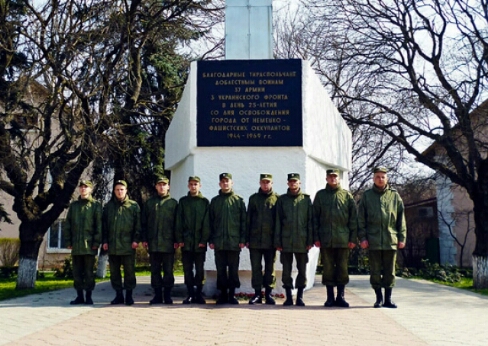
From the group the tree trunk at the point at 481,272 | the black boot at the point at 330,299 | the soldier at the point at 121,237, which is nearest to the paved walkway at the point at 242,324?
the black boot at the point at 330,299

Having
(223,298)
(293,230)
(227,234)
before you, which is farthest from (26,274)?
(293,230)

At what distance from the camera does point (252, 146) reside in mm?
8656

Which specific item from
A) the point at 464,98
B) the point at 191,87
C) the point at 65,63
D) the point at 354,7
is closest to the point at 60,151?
the point at 65,63

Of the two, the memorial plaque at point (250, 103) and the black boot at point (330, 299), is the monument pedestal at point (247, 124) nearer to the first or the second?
the memorial plaque at point (250, 103)

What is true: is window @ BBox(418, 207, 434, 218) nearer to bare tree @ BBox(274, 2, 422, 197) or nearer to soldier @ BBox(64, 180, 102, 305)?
bare tree @ BBox(274, 2, 422, 197)

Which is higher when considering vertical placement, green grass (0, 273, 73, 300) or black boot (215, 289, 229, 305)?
black boot (215, 289, 229, 305)

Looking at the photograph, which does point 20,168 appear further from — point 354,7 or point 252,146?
point 354,7

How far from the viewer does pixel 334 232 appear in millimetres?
7621

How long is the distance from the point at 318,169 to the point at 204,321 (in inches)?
164

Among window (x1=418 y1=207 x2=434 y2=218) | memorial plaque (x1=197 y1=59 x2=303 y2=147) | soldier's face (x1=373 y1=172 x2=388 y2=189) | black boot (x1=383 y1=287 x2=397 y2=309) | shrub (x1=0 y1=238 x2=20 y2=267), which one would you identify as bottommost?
black boot (x1=383 y1=287 x2=397 y2=309)

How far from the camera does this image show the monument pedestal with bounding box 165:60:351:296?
8633 millimetres

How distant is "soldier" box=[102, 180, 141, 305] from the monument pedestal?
120 centimetres

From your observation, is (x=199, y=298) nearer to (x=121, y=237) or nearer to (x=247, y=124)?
(x=121, y=237)

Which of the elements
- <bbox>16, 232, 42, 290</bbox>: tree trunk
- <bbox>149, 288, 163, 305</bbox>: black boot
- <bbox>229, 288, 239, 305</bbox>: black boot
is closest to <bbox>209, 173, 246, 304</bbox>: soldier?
<bbox>229, 288, 239, 305</bbox>: black boot
